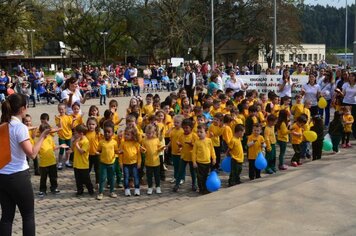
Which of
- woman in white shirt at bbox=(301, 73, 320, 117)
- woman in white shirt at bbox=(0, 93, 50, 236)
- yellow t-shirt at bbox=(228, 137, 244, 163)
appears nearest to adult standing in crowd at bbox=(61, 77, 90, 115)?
yellow t-shirt at bbox=(228, 137, 244, 163)

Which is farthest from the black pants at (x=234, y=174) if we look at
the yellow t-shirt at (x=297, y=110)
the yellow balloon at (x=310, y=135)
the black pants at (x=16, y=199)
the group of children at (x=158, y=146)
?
the black pants at (x=16, y=199)

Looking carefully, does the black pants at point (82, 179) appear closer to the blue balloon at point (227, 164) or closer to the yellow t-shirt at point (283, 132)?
the blue balloon at point (227, 164)

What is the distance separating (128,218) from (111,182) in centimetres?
140

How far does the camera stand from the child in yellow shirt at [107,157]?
7652 mm

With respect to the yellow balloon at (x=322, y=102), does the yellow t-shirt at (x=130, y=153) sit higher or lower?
lower

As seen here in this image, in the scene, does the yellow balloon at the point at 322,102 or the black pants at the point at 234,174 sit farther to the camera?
the yellow balloon at the point at 322,102

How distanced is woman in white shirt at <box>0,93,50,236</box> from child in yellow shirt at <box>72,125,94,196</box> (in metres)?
3.19

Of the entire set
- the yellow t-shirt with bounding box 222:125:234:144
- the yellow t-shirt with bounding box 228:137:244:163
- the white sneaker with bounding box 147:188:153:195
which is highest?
the yellow t-shirt with bounding box 222:125:234:144

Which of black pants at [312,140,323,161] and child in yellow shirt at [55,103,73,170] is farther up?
child in yellow shirt at [55,103,73,170]

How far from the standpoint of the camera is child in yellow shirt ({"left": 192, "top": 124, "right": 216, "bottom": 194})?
7637mm

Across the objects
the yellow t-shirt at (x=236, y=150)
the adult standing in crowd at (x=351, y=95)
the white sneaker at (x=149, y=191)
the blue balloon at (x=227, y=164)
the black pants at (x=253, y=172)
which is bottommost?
the white sneaker at (x=149, y=191)

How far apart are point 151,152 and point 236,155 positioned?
1.60 m

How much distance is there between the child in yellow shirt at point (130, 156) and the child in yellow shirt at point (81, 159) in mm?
624

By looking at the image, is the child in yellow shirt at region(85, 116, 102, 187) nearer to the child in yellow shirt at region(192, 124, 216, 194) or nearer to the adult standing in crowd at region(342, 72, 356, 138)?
the child in yellow shirt at region(192, 124, 216, 194)
